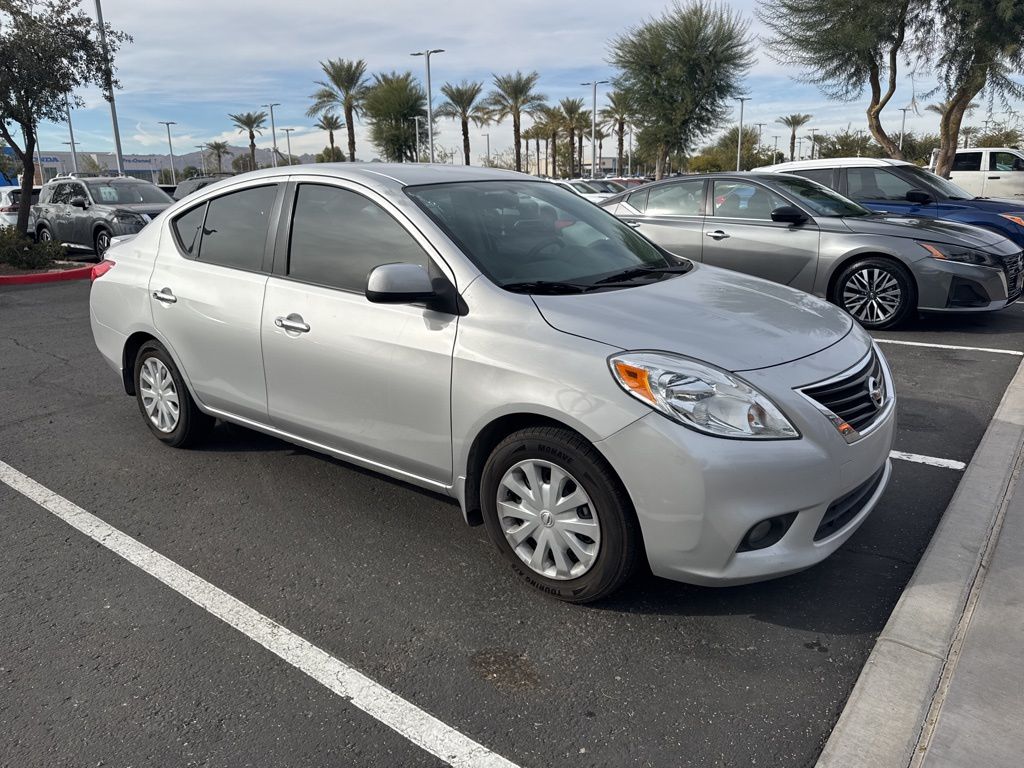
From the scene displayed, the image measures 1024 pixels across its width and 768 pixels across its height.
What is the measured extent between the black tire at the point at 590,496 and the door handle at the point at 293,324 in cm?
119

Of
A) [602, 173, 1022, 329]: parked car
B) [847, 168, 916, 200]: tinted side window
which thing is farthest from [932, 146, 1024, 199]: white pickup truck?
[602, 173, 1022, 329]: parked car

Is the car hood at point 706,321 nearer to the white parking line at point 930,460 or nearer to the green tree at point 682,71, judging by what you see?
the white parking line at point 930,460

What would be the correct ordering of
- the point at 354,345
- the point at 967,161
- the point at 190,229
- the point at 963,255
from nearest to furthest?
1. the point at 354,345
2. the point at 190,229
3. the point at 963,255
4. the point at 967,161

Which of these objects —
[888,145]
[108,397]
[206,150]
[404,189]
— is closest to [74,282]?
[108,397]

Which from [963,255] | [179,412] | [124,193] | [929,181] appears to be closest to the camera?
[179,412]

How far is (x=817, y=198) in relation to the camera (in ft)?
27.3

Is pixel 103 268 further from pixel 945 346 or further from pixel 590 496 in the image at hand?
pixel 945 346

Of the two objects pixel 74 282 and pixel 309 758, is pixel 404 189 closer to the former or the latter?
pixel 309 758

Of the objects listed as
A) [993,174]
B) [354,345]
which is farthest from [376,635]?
[993,174]

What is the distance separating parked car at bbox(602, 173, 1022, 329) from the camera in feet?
24.2

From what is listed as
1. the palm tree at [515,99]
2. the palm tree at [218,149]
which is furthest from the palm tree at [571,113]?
the palm tree at [218,149]

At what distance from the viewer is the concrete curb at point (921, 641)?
2.31 m

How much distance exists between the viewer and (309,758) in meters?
Result: 2.33

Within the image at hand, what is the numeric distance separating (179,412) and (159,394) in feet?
0.70
